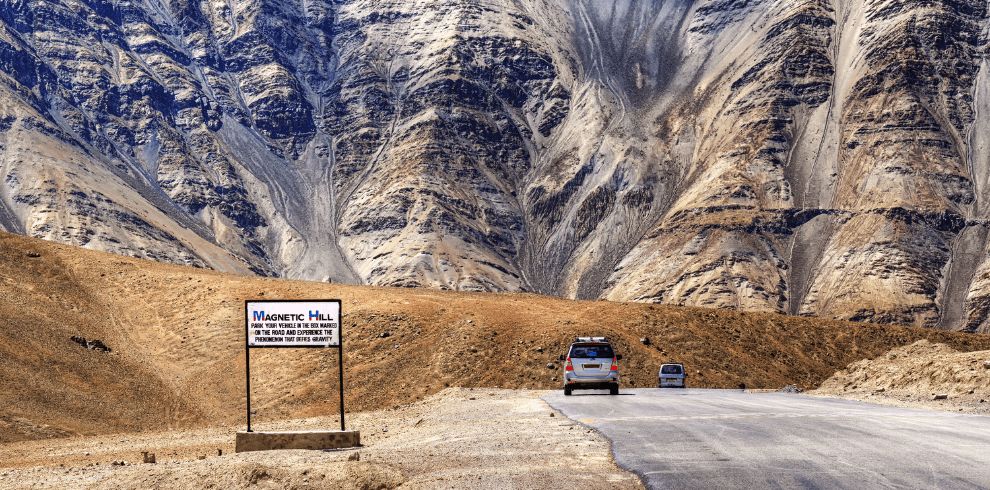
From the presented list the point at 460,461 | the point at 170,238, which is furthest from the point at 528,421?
the point at 170,238

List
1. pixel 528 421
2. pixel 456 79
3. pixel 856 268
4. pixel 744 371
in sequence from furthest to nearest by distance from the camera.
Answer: pixel 456 79
pixel 856 268
pixel 744 371
pixel 528 421

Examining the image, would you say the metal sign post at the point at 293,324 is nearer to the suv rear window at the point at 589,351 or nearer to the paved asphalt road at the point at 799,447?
the paved asphalt road at the point at 799,447

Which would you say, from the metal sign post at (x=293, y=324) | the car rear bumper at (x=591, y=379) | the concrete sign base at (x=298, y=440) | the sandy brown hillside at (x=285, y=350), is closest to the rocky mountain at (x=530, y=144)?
the sandy brown hillside at (x=285, y=350)

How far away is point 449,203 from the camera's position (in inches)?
5650

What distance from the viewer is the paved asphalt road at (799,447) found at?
10188mm

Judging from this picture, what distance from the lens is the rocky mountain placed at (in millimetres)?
118125

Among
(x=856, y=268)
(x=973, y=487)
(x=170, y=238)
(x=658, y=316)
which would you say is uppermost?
(x=170, y=238)

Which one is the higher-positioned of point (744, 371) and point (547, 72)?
point (547, 72)

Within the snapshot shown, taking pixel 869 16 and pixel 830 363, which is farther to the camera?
pixel 869 16

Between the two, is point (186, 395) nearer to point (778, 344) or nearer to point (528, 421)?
point (528, 421)

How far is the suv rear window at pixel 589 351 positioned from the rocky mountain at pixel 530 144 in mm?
82919

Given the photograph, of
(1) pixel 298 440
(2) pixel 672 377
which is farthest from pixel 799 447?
(2) pixel 672 377

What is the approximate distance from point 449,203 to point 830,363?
4093 inches

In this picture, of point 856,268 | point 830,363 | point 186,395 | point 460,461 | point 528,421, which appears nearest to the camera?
point 460,461
